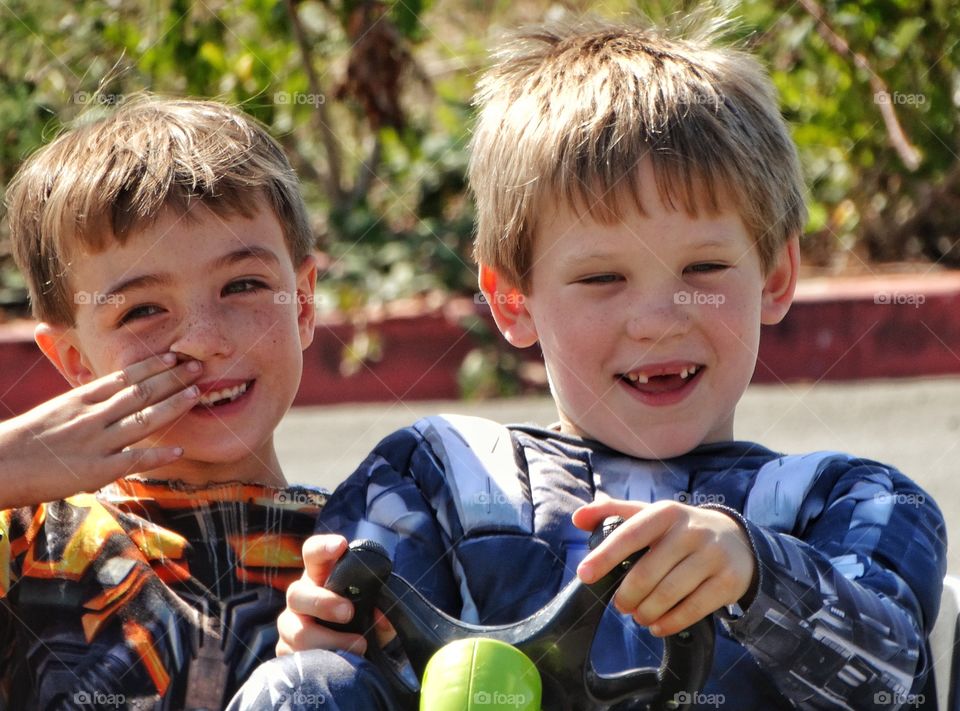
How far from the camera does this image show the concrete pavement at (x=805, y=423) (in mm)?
4414

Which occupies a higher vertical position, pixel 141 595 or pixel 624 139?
pixel 624 139

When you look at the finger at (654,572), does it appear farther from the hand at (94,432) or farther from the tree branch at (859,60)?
the tree branch at (859,60)

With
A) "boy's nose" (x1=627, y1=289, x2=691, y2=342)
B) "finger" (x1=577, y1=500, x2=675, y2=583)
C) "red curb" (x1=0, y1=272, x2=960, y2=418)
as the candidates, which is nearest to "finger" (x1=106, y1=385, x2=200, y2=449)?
"boy's nose" (x1=627, y1=289, x2=691, y2=342)

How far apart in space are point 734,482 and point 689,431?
9 centimetres

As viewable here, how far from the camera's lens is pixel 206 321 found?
6.08 feet

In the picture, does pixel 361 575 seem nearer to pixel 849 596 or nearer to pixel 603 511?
pixel 603 511

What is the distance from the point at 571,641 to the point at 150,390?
75 centimetres

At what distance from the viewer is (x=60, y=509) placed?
1.87 meters

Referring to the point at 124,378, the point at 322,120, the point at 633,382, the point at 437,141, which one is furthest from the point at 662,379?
the point at 437,141

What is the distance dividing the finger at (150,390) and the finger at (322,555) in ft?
1.41

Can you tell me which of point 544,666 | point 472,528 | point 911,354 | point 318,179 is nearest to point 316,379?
point 318,179

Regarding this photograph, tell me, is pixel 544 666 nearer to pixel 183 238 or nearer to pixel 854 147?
pixel 183 238

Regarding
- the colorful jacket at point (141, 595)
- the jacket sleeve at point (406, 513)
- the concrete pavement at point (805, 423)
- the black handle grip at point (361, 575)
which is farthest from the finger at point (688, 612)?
the concrete pavement at point (805, 423)

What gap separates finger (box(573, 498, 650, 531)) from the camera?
4.45 feet
